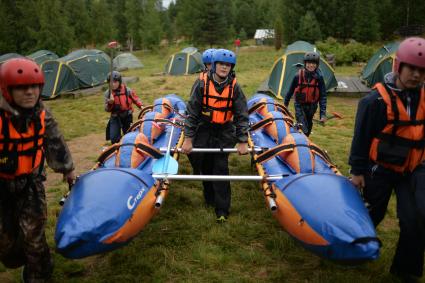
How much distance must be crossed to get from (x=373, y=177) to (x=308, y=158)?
89 cm

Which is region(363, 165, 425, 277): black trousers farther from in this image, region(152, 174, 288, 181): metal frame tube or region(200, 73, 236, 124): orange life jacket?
region(200, 73, 236, 124): orange life jacket

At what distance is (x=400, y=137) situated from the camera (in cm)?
281

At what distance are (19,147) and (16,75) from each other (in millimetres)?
529

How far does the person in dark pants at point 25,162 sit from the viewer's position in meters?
2.67

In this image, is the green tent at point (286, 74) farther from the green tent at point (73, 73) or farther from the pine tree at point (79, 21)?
the pine tree at point (79, 21)

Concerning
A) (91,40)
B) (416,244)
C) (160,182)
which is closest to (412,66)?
(416,244)

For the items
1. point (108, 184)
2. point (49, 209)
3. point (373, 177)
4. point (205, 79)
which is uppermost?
point (205, 79)

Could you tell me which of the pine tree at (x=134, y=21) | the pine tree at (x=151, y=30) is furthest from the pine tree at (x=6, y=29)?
the pine tree at (x=134, y=21)

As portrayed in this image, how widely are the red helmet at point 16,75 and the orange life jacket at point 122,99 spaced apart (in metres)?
3.88

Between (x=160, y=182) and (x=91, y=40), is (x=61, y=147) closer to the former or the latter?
(x=160, y=182)

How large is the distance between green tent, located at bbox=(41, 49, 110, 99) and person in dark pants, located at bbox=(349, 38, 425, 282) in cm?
1403

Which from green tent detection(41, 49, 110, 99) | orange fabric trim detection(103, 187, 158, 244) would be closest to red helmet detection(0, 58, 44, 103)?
orange fabric trim detection(103, 187, 158, 244)

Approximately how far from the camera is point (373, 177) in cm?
304

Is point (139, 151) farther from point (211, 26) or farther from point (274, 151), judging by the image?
point (211, 26)
